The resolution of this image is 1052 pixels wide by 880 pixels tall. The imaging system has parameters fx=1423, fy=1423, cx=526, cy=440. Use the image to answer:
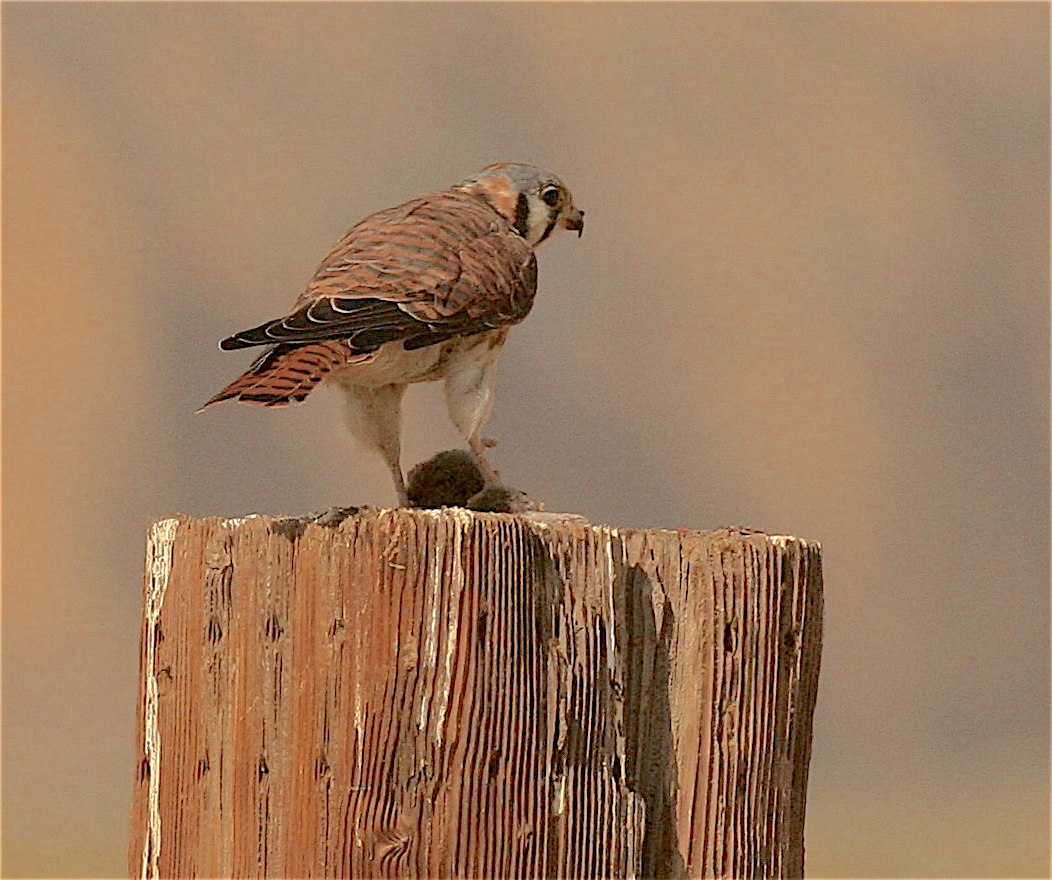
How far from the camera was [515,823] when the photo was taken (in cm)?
198

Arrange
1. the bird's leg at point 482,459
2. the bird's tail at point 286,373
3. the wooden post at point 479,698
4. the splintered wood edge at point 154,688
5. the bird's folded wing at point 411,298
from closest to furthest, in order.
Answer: the wooden post at point 479,698 → the splintered wood edge at point 154,688 → the bird's tail at point 286,373 → the bird's folded wing at point 411,298 → the bird's leg at point 482,459

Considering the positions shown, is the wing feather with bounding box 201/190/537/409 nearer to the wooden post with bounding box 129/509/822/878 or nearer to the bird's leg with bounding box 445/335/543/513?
the bird's leg with bounding box 445/335/543/513

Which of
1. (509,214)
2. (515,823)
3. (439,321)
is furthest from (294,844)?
(509,214)

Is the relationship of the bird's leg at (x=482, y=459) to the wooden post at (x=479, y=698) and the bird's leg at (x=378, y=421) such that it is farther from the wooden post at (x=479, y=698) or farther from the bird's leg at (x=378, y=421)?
the wooden post at (x=479, y=698)

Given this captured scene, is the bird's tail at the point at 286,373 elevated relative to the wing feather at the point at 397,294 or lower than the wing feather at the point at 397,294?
lower

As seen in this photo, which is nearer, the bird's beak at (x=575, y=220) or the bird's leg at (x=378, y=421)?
the bird's leg at (x=378, y=421)

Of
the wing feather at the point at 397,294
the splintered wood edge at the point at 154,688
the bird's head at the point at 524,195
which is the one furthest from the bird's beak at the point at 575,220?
the splintered wood edge at the point at 154,688

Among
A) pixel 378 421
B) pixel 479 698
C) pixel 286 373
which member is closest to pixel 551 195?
pixel 378 421

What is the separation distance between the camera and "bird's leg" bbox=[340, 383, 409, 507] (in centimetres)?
332

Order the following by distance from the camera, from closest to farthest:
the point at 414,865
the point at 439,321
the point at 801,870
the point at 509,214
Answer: the point at 414,865 < the point at 801,870 < the point at 439,321 < the point at 509,214

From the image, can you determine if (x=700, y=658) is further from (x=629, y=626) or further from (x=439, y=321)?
(x=439, y=321)

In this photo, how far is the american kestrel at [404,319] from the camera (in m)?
Answer: 2.86

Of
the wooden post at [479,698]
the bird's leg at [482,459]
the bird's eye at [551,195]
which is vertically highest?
the bird's eye at [551,195]

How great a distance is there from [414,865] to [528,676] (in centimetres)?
30
